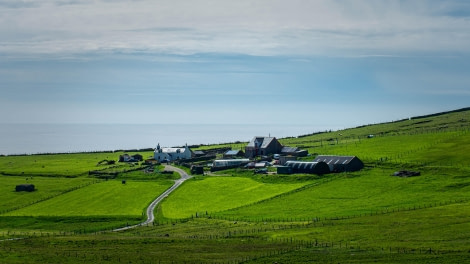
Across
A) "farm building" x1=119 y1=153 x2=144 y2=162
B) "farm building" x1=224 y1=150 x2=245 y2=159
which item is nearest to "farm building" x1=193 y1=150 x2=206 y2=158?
"farm building" x1=224 y1=150 x2=245 y2=159

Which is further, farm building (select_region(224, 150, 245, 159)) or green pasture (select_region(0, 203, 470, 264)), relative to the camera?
farm building (select_region(224, 150, 245, 159))

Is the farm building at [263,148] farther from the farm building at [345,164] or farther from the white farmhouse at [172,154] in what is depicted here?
the farm building at [345,164]

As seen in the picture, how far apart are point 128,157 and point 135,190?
59798 millimetres

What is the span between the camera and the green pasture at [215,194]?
113m

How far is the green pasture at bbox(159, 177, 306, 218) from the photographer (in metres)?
113

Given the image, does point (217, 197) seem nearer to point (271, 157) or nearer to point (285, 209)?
point (285, 209)

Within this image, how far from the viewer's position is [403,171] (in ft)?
410

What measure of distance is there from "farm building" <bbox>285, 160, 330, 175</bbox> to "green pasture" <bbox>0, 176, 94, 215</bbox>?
4259 centimetres

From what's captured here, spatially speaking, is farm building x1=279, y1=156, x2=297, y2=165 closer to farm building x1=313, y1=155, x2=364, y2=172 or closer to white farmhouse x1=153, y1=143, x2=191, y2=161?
farm building x1=313, y1=155, x2=364, y2=172

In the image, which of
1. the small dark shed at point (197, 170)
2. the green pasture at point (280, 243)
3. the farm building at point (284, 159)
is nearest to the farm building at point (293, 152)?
the farm building at point (284, 159)

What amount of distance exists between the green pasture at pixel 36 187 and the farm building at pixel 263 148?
147ft

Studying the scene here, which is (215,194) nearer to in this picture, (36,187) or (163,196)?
(163,196)

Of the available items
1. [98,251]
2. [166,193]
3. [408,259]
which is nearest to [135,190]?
[166,193]

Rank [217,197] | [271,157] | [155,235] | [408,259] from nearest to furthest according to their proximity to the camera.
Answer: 1. [408,259]
2. [155,235]
3. [217,197]
4. [271,157]
